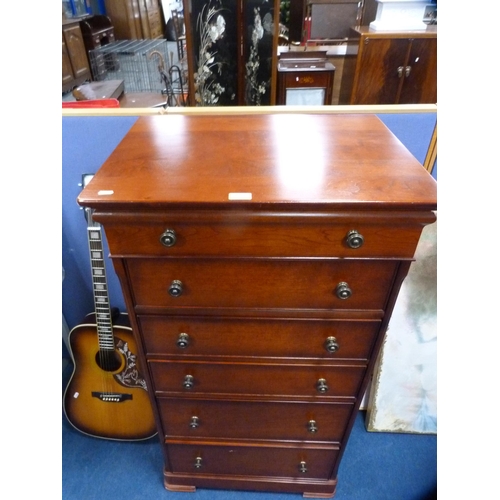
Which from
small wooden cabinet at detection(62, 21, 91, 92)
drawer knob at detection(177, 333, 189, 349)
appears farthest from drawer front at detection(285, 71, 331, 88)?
small wooden cabinet at detection(62, 21, 91, 92)

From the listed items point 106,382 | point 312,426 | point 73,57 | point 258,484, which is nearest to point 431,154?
point 312,426

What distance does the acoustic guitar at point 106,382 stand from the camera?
47.2 inches

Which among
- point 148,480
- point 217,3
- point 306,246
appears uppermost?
point 217,3

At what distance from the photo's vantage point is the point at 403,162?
0.72m

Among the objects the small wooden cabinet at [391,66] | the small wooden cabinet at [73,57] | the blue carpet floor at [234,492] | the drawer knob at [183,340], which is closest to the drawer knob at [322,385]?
the drawer knob at [183,340]

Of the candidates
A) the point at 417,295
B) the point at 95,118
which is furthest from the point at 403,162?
the point at 95,118

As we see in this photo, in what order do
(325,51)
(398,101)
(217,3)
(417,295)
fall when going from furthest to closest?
(325,51), (398,101), (217,3), (417,295)

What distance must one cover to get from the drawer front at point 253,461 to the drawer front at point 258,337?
0.43 meters

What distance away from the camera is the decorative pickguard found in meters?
1.21

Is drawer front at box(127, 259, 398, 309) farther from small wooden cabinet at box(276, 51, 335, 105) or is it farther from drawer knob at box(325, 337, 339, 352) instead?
small wooden cabinet at box(276, 51, 335, 105)

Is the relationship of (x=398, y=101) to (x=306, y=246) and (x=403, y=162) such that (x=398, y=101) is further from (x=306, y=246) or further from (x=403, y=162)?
(x=306, y=246)

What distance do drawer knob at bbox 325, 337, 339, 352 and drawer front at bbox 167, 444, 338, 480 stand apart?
464mm
